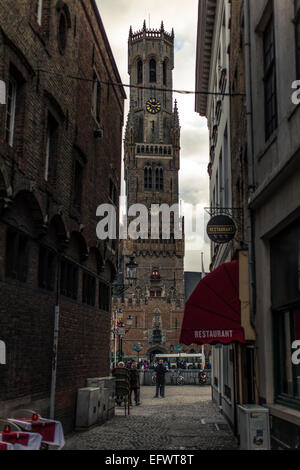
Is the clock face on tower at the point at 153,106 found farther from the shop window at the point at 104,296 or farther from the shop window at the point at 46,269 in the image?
the shop window at the point at 46,269

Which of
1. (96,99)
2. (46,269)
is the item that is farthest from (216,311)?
(96,99)

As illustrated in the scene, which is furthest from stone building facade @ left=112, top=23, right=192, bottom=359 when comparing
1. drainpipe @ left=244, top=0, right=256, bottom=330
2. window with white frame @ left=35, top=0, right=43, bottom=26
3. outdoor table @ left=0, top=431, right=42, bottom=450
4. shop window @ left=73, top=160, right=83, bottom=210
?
outdoor table @ left=0, top=431, right=42, bottom=450

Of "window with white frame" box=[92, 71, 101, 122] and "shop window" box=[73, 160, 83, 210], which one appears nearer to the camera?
"shop window" box=[73, 160, 83, 210]

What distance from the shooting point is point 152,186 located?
101m

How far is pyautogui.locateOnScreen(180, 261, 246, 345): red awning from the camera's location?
1055 cm

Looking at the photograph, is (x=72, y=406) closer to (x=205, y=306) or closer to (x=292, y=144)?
(x=205, y=306)

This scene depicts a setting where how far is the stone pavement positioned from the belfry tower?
212ft

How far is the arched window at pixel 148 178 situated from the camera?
10138 cm

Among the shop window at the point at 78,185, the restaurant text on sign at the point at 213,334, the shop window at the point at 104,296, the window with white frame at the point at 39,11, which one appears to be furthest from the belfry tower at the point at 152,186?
the restaurant text on sign at the point at 213,334

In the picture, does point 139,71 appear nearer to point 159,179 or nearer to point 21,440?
point 159,179

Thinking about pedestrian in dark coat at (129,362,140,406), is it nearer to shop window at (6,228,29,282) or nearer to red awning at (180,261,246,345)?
red awning at (180,261,246,345)

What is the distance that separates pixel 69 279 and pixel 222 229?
4651 mm
